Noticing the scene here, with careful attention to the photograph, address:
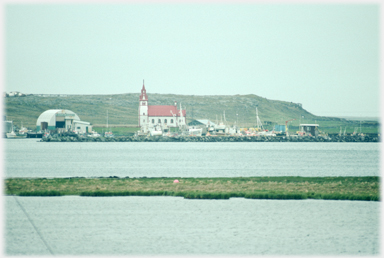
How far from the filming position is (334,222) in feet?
45.8

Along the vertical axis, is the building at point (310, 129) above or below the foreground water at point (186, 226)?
above

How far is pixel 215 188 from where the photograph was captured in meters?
19.4

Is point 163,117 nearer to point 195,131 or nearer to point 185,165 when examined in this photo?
point 195,131

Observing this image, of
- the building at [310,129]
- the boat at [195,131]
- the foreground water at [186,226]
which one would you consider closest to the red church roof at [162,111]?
the boat at [195,131]

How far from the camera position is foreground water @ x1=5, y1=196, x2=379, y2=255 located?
11.4 metres

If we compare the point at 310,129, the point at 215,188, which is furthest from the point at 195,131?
the point at 215,188

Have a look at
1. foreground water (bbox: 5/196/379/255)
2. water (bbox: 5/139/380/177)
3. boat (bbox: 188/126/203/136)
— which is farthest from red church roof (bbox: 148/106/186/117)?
foreground water (bbox: 5/196/379/255)

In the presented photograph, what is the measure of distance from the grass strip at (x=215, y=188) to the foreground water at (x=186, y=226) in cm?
61

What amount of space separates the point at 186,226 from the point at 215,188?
5974mm

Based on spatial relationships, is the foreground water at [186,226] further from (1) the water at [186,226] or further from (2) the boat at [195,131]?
(2) the boat at [195,131]

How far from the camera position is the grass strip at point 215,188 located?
693 inches

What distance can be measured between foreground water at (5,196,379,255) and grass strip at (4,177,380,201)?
0.61 meters

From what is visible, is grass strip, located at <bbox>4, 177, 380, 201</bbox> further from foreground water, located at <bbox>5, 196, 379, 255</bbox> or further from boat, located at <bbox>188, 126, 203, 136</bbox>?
boat, located at <bbox>188, 126, 203, 136</bbox>

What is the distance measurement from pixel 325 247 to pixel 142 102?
136 metres
